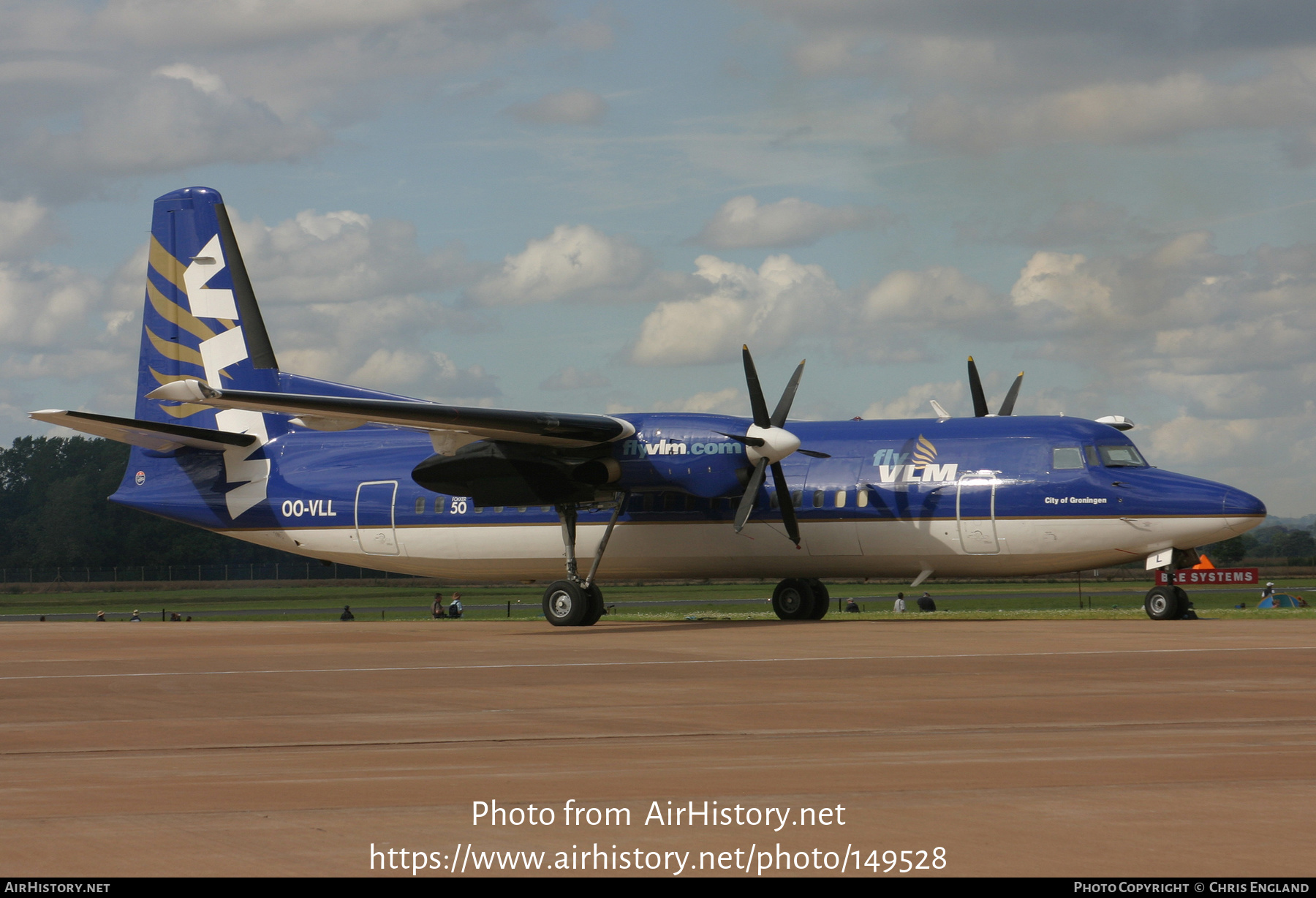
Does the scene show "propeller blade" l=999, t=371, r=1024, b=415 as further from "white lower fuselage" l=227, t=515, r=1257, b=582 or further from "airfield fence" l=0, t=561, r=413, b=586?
"airfield fence" l=0, t=561, r=413, b=586

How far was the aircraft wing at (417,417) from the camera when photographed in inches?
930

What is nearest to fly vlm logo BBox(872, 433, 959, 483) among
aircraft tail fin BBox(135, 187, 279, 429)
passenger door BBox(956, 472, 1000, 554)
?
passenger door BBox(956, 472, 1000, 554)

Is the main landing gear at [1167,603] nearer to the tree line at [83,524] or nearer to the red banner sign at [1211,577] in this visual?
the red banner sign at [1211,577]

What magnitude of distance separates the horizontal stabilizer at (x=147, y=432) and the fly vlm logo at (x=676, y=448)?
34.9ft

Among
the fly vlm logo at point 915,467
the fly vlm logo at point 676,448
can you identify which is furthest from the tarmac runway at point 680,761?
the fly vlm logo at point 915,467

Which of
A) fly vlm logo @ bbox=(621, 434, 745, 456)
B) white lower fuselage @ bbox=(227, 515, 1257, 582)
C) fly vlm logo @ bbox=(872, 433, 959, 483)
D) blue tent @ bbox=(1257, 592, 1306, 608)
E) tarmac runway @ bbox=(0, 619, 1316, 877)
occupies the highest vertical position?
fly vlm logo @ bbox=(621, 434, 745, 456)

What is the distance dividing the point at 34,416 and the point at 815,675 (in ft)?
53.6

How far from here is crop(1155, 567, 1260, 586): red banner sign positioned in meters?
26.4

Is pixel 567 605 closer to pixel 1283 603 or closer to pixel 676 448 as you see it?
pixel 676 448

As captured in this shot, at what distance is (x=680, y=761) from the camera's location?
31.8ft

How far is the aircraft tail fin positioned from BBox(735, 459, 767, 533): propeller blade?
13.4 m

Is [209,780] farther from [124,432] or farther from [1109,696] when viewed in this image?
[124,432]

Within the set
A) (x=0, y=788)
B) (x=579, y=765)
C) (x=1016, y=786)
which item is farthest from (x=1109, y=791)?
(x=0, y=788)
